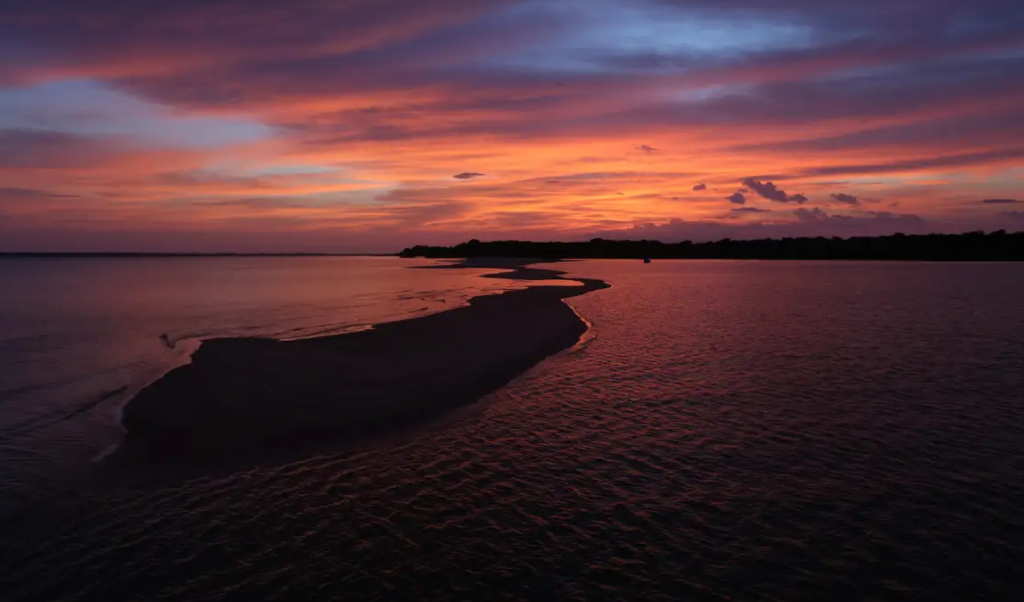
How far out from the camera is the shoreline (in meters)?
16.1

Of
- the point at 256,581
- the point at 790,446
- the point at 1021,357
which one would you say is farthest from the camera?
the point at 1021,357

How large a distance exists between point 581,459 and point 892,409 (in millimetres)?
12298

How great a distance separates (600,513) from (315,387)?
44.0 ft

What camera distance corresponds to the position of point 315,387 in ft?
69.6

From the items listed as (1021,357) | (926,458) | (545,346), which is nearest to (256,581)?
(926,458)

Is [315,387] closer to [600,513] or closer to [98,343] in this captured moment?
[600,513]

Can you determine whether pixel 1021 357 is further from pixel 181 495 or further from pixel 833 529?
pixel 181 495

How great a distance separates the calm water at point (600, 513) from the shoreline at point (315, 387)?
1.82 metres

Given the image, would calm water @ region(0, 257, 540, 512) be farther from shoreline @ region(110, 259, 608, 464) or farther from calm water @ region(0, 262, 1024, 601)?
calm water @ region(0, 262, 1024, 601)

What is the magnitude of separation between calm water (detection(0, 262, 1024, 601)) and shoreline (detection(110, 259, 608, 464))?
1.82 m

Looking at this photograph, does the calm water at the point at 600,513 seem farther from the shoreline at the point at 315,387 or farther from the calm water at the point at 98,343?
the calm water at the point at 98,343

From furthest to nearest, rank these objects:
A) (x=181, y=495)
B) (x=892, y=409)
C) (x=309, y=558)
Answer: (x=892, y=409), (x=181, y=495), (x=309, y=558)

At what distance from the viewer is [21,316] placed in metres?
49.3

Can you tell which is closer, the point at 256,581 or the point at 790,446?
the point at 256,581
